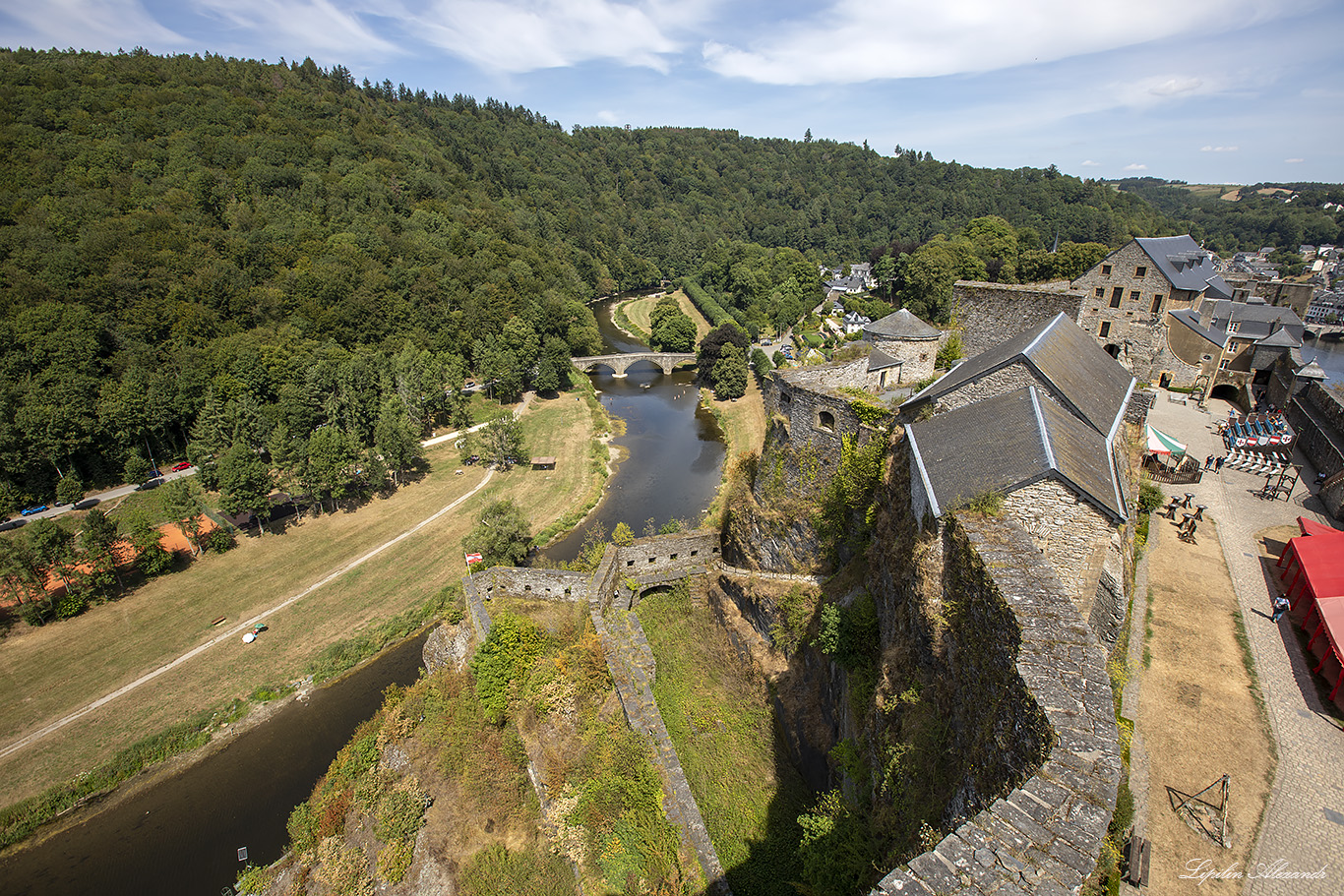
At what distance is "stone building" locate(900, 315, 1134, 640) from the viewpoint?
989cm

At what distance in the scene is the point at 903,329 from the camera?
2425 cm

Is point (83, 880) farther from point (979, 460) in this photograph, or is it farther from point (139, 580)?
point (979, 460)

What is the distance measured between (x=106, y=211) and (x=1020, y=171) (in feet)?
598

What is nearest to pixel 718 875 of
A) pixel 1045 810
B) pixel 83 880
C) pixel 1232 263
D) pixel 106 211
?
pixel 1045 810

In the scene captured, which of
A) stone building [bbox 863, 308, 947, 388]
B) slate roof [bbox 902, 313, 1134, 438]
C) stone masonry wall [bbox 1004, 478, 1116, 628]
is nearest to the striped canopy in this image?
slate roof [bbox 902, 313, 1134, 438]

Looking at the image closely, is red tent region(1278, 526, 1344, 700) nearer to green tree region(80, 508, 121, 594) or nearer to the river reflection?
the river reflection

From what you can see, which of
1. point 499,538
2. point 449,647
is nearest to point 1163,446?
point 449,647

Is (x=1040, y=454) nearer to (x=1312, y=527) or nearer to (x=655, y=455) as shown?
(x=1312, y=527)

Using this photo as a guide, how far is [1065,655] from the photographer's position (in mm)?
6656

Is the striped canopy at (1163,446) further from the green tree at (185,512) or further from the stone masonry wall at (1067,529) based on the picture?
the green tree at (185,512)

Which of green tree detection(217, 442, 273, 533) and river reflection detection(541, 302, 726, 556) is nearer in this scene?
green tree detection(217, 442, 273, 533)

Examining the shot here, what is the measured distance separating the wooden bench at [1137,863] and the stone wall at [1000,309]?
Result: 17.0 metres

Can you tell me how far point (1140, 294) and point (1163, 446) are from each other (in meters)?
12.6

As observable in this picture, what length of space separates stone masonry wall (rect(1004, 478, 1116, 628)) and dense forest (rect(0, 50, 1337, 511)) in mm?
36026
